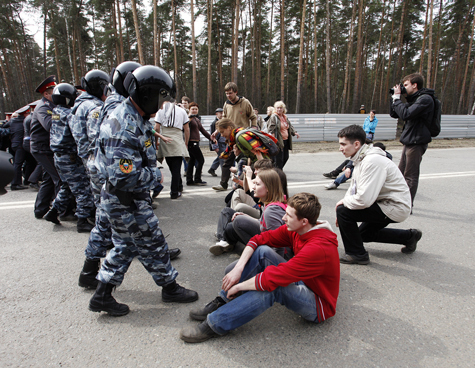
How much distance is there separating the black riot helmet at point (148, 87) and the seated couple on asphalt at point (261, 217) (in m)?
1.28

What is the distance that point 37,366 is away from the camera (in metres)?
1.97

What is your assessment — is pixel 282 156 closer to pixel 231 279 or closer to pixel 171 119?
pixel 171 119

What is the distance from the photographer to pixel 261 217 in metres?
3.10

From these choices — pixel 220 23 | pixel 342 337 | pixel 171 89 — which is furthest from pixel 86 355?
pixel 220 23

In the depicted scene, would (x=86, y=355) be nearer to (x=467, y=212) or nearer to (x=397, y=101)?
(x=397, y=101)

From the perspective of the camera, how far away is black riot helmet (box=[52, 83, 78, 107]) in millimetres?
4266

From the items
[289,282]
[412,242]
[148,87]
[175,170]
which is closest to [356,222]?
[412,242]

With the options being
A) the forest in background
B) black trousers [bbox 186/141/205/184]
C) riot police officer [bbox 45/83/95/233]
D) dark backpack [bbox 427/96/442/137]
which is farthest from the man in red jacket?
the forest in background

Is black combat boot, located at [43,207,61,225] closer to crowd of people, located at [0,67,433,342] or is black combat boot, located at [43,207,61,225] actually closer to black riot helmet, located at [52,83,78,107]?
crowd of people, located at [0,67,433,342]

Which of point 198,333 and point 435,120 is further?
point 435,120

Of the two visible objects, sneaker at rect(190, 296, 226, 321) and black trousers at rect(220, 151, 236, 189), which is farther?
black trousers at rect(220, 151, 236, 189)

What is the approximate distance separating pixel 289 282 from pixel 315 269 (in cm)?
21

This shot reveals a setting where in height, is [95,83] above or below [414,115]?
above

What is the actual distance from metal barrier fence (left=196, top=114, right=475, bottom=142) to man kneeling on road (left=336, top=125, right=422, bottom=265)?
11634 millimetres
